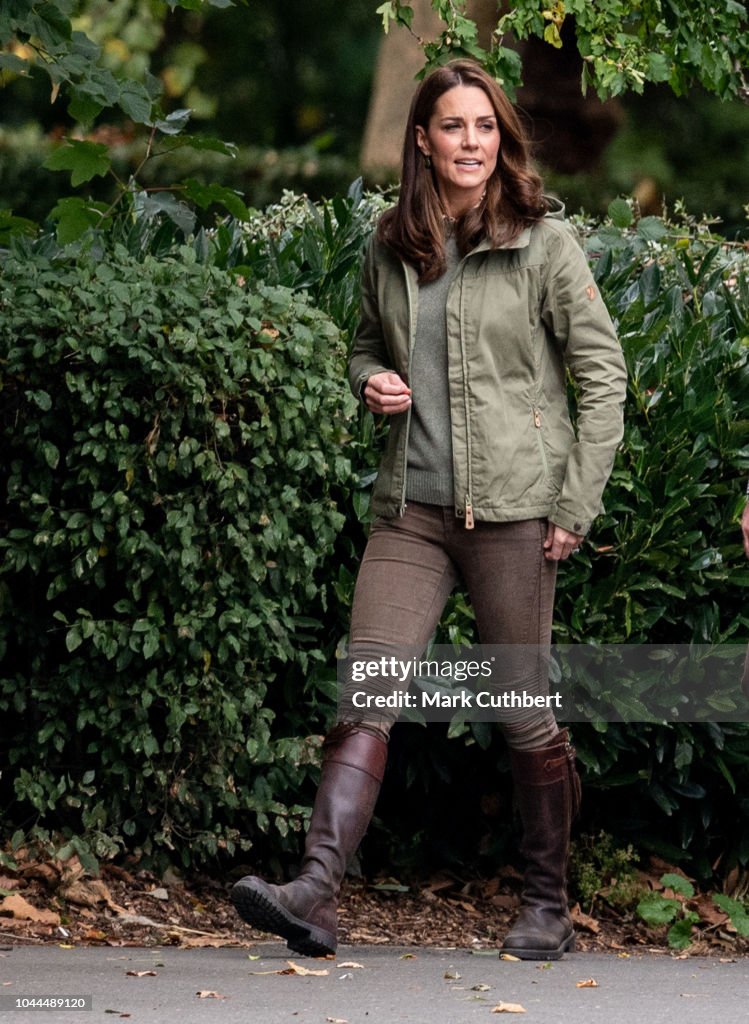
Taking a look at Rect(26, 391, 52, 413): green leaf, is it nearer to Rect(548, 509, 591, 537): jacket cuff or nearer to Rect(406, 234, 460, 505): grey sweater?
Rect(406, 234, 460, 505): grey sweater

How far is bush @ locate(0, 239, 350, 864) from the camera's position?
4602 millimetres

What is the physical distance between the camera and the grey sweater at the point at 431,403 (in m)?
4.30

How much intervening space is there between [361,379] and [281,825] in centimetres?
137

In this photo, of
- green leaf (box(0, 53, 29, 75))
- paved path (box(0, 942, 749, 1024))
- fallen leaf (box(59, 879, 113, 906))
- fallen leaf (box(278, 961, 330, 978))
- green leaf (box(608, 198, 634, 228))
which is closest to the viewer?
paved path (box(0, 942, 749, 1024))

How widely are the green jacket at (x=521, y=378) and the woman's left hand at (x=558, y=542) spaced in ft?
0.08

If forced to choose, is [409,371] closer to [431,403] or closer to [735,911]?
[431,403]

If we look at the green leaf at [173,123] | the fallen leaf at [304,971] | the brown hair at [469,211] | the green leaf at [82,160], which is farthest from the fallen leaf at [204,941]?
the green leaf at [173,123]

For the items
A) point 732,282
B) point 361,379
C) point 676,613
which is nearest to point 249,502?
point 361,379

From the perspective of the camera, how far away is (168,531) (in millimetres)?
4645

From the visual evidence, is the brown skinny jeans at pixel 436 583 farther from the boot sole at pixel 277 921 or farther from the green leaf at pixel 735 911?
the green leaf at pixel 735 911

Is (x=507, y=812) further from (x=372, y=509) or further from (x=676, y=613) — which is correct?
(x=372, y=509)

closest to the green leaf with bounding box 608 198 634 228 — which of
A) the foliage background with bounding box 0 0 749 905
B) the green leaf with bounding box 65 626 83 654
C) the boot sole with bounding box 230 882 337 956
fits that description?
the foliage background with bounding box 0 0 749 905

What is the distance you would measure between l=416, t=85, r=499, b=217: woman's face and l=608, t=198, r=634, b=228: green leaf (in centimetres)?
197

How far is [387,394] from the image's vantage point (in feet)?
13.9
